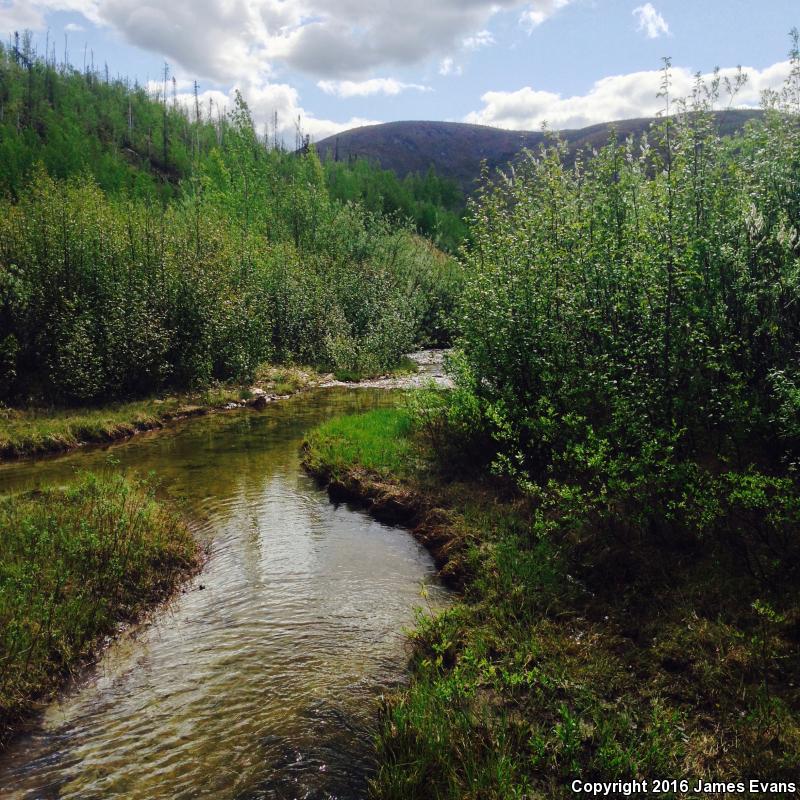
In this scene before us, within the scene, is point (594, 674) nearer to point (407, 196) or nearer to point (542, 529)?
point (542, 529)

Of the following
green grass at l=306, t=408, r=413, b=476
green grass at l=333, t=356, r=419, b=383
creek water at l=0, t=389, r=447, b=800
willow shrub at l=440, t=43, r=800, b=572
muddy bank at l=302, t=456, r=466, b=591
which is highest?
willow shrub at l=440, t=43, r=800, b=572

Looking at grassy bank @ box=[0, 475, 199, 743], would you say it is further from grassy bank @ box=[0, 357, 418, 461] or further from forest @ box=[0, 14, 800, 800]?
grassy bank @ box=[0, 357, 418, 461]

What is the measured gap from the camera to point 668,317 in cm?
830

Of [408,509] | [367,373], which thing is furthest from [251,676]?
[367,373]

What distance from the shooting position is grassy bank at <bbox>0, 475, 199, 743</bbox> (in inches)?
269

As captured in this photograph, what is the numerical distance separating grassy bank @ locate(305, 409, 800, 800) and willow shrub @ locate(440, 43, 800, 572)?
841 mm

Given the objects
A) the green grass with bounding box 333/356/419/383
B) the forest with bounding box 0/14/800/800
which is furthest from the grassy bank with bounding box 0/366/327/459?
the green grass with bounding box 333/356/419/383

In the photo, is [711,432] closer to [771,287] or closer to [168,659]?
[771,287]

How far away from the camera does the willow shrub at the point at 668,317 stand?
7.71 m

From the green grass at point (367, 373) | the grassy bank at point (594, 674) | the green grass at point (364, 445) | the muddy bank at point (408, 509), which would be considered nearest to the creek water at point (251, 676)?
the muddy bank at point (408, 509)

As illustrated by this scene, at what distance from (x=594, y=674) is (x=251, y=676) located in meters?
4.03

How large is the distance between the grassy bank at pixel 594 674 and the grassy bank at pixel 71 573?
420cm

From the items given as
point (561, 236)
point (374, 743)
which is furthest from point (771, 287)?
point (374, 743)

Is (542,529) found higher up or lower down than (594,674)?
higher up
